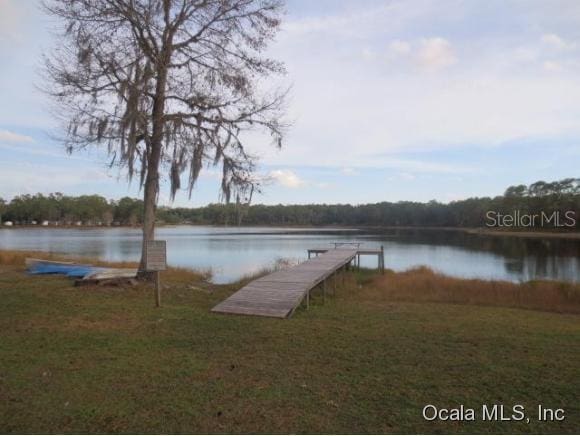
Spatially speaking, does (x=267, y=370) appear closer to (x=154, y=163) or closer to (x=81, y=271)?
(x=154, y=163)

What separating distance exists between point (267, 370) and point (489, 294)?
8723 mm

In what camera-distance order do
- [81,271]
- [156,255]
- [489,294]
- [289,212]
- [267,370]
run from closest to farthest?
A: 1. [267,370]
2. [156,255]
3. [489,294]
4. [81,271]
5. [289,212]

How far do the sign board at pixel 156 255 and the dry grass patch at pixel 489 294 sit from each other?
5640 millimetres

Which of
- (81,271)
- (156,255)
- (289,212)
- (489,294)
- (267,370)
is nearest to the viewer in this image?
(267,370)

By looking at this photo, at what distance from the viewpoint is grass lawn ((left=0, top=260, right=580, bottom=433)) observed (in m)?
3.16

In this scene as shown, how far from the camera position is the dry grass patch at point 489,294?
401 inches

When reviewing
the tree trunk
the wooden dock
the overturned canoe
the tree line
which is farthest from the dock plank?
the tree line

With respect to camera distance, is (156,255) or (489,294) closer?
(156,255)

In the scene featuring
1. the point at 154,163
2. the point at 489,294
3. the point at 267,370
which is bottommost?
the point at 489,294

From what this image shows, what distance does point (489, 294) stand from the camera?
438 inches

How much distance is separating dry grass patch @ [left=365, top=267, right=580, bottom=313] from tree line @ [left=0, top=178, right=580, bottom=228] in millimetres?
67254

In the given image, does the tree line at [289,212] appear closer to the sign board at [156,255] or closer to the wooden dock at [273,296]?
the wooden dock at [273,296]

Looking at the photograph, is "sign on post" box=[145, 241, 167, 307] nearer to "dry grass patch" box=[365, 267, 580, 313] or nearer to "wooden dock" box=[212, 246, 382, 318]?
"wooden dock" box=[212, 246, 382, 318]

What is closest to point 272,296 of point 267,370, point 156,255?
point 156,255
